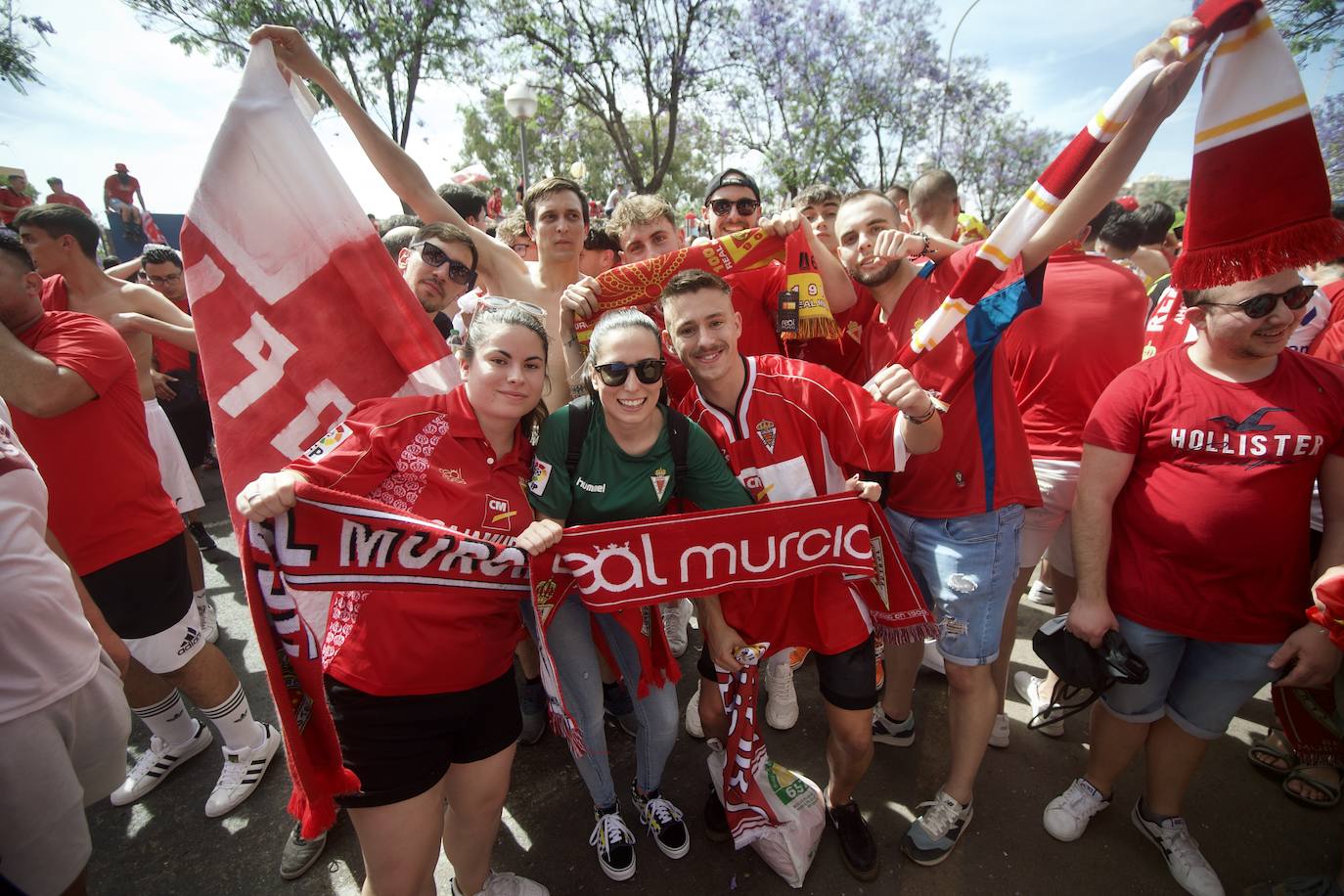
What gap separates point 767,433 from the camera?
7.80 feet

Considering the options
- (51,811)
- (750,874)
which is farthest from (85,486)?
(750,874)

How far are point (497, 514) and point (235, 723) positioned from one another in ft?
7.19

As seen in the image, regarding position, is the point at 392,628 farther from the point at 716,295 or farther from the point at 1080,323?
the point at 1080,323

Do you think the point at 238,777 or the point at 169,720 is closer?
the point at 238,777

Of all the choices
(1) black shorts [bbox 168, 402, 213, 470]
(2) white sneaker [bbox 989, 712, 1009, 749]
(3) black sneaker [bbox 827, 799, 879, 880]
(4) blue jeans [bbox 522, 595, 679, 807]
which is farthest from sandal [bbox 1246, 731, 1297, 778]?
(1) black shorts [bbox 168, 402, 213, 470]

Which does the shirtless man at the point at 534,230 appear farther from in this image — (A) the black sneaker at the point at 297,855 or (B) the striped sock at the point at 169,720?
(B) the striped sock at the point at 169,720

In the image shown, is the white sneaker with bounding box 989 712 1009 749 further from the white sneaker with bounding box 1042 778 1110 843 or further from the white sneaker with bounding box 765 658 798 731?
the white sneaker with bounding box 765 658 798 731

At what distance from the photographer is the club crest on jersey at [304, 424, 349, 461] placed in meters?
1.90

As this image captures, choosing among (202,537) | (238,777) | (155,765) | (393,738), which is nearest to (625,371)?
(393,738)

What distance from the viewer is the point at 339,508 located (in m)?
1.73

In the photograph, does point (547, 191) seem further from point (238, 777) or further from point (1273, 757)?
point (1273, 757)

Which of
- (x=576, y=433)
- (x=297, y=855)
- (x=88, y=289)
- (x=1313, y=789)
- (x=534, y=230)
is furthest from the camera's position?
(x=88, y=289)

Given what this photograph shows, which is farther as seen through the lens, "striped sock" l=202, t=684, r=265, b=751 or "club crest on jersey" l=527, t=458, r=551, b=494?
"striped sock" l=202, t=684, r=265, b=751

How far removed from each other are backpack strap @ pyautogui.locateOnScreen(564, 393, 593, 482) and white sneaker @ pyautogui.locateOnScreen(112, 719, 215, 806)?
290 cm
